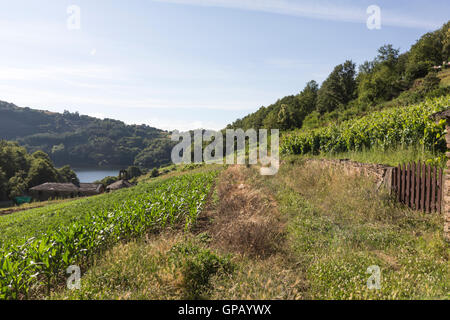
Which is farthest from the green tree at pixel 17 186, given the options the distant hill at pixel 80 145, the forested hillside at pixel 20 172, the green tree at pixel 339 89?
the distant hill at pixel 80 145

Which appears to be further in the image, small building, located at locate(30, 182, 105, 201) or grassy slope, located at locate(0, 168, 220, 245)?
small building, located at locate(30, 182, 105, 201)

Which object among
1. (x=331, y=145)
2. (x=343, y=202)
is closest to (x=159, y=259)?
(x=343, y=202)

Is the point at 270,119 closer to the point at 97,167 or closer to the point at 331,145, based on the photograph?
the point at 331,145

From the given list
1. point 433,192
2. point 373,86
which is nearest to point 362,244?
point 433,192

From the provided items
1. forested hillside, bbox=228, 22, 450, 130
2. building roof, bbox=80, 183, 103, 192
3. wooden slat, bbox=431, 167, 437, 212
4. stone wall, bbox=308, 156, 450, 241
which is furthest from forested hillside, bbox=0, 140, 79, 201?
wooden slat, bbox=431, 167, 437, 212

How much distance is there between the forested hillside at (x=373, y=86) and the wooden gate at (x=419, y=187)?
19143mm

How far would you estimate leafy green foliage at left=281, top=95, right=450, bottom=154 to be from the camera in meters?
9.57

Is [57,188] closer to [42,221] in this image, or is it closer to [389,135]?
[42,221]

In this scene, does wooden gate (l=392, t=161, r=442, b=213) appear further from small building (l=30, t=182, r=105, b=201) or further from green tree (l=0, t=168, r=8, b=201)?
green tree (l=0, t=168, r=8, b=201)

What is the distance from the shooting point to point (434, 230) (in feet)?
19.0

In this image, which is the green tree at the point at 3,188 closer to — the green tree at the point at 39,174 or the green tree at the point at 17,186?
the green tree at the point at 17,186

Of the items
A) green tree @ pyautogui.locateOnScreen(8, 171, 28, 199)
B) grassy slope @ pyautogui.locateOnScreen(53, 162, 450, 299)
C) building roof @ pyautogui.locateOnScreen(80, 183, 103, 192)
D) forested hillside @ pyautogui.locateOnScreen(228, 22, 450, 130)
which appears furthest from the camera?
building roof @ pyautogui.locateOnScreen(80, 183, 103, 192)

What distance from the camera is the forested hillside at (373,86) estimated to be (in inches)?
1209

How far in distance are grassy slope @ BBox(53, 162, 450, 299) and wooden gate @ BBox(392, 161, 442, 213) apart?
15.4 inches
